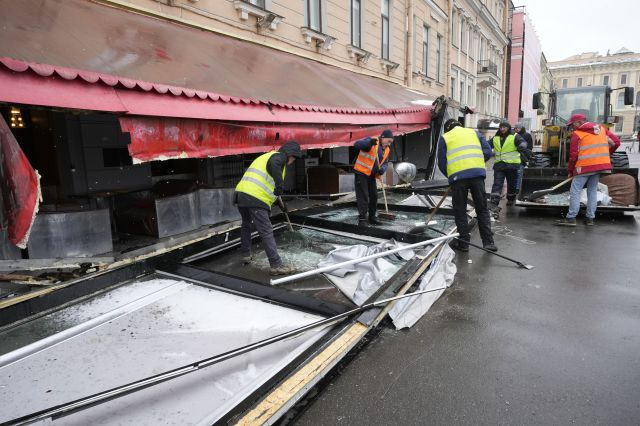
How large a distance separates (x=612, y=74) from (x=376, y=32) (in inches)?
2591

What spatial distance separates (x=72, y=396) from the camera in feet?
6.33

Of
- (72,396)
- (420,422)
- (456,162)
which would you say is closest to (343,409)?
(420,422)

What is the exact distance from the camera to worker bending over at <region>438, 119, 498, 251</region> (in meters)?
4.68

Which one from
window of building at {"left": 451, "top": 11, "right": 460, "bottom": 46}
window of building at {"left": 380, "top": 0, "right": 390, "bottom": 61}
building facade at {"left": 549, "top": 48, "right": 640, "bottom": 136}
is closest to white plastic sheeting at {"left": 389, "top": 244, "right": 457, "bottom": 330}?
window of building at {"left": 380, "top": 0, "right": 390, "bottom": 61}

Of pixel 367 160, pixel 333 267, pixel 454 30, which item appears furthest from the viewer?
pixel 454 30

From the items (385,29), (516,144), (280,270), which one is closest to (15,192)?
(280,270)

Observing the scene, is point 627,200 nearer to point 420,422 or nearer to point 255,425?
point 420,422

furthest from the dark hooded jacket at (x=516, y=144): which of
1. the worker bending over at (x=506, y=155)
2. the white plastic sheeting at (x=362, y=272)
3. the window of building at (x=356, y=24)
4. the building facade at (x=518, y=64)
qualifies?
the building facade at (x=518, y=64)

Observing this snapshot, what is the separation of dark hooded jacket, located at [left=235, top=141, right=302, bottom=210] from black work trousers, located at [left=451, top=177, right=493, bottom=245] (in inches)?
85.9

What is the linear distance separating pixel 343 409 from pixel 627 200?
22.0ft

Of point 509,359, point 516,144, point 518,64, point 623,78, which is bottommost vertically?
point 509,359

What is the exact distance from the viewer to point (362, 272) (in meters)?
3.63

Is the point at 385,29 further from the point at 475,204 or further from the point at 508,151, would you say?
the point at 475,204

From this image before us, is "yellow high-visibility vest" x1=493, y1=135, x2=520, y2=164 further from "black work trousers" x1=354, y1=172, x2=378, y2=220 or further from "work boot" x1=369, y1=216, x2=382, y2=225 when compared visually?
"work boot" x1=369, y1=216, x2=382, y2=225
